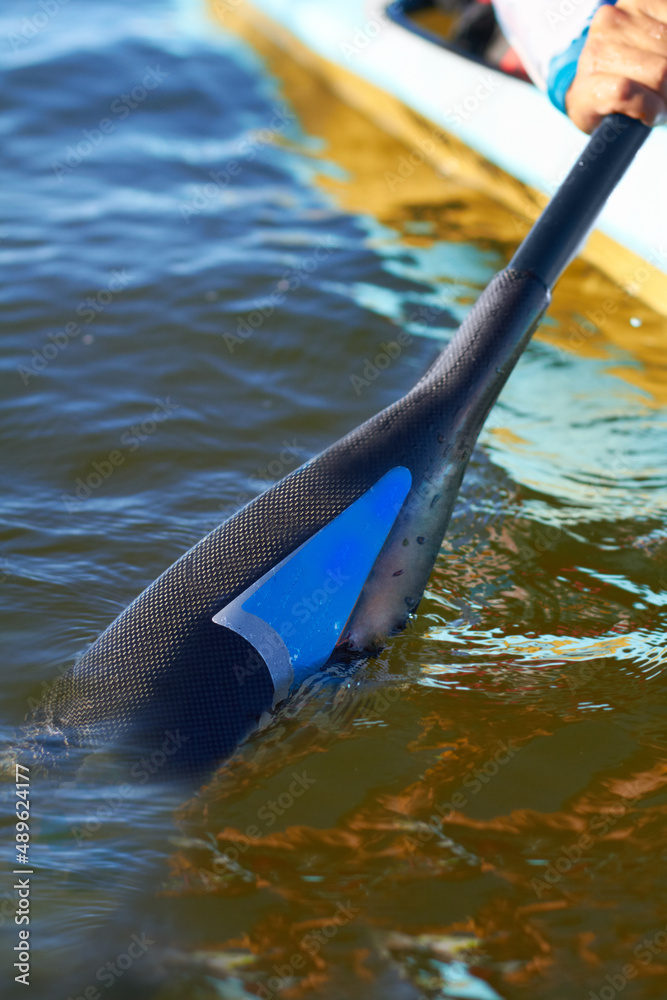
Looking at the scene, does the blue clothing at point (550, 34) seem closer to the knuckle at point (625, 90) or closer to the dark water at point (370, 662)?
the knuckle at point (625, 90)

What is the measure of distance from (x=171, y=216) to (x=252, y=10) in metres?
2.48

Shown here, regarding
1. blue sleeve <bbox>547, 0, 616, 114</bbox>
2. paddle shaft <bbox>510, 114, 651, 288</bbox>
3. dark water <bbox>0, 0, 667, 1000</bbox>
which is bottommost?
dark water <bbox>0, 0, 667, 1000</bbox>

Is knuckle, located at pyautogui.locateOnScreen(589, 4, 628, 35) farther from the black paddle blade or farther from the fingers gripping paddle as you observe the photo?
the black paddle blade

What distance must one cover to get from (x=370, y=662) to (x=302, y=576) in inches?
10.2

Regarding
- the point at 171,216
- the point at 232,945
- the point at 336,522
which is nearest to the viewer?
the point at 232,945

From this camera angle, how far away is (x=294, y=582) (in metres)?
1.62

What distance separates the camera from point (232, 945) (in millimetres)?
1358

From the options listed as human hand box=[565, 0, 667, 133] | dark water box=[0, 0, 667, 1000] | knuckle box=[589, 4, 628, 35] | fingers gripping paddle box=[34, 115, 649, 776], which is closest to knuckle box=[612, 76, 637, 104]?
human hand box=[565, 0, 667, 133]

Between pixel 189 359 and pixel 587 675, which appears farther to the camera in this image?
pixel 189 359

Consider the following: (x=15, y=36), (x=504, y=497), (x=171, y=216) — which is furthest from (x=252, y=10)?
(x=504, y=497)

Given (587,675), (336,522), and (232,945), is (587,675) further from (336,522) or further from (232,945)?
(232,945)

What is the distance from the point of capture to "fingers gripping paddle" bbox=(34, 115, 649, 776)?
1520 millimetres

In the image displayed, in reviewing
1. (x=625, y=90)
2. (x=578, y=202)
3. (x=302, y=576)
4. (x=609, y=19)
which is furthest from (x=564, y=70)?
(x=302, y=576)

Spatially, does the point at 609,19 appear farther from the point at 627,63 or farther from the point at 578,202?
the point at 578,202
